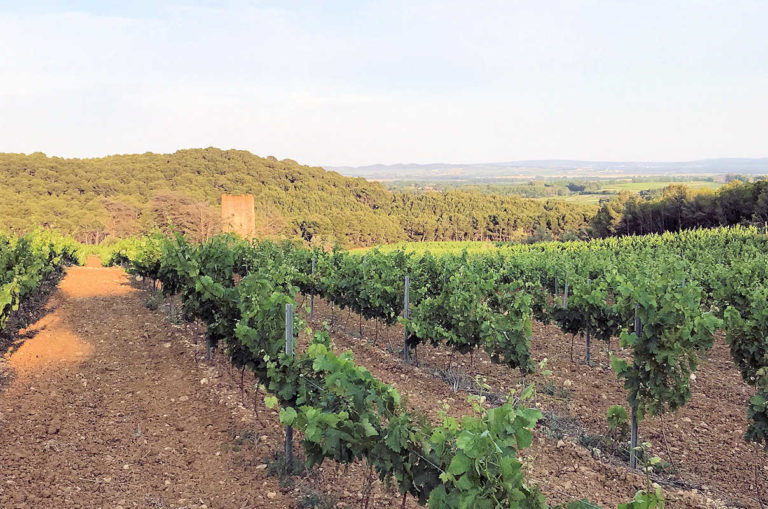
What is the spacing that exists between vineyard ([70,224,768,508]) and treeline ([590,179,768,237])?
142 ft

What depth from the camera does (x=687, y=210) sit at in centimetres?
5781

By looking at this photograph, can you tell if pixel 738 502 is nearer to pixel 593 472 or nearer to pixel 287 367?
pixel 593 472

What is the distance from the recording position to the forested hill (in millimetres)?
55438

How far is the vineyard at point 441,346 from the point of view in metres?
2.73

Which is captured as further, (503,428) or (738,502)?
(738,502)

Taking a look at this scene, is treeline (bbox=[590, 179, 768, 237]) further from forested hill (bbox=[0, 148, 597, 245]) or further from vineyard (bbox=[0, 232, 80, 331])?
vineyard (bbox=[0, 232, 80, 331])

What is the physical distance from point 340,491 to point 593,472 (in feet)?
8.65

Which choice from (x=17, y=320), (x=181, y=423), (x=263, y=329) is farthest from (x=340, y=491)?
(x=17, y=320)

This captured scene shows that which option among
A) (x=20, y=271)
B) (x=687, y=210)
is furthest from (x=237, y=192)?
(x=20, y=271)

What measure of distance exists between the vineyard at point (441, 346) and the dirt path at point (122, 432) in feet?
2.35

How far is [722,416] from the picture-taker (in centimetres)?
707

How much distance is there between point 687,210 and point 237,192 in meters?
57.7

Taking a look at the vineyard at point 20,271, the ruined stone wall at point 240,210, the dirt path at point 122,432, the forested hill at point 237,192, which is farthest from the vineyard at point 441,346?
the ruined stone wall at point 240,210

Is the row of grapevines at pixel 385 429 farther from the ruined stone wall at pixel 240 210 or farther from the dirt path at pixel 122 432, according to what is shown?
the ruined stone wall at pixel 240 210
